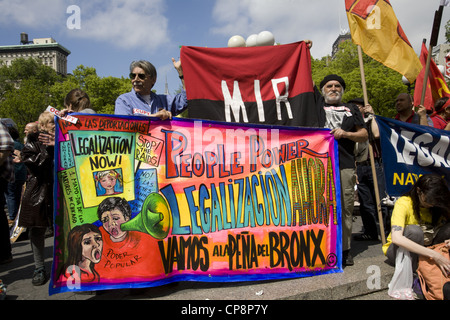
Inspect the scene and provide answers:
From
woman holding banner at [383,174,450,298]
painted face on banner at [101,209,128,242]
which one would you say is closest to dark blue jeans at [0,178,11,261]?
painted face on banner at [101,209,128,242]

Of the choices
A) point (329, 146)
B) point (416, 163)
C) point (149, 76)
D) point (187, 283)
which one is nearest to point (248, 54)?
point (149, 76)

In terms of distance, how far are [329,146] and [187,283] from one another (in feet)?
6.39

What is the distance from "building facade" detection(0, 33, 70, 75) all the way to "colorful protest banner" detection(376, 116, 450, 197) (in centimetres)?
9835

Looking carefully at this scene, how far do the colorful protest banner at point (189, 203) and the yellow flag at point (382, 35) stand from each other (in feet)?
4.89

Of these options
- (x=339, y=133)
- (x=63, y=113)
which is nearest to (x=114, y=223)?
(x=63, y=113)

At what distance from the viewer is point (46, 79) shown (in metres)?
56.3

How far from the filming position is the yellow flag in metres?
3.66

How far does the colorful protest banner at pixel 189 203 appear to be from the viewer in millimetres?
2516

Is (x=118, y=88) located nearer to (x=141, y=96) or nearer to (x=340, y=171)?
(x=141, y=96)

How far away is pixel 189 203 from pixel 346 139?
1801mm

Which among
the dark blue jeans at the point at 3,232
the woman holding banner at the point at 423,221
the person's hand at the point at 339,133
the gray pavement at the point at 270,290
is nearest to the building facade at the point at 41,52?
the dark blue jeans at the point at 3,232

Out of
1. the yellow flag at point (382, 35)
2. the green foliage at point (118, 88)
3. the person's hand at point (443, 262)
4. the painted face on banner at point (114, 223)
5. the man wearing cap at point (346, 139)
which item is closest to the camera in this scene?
the person's hand at point (443, 262)

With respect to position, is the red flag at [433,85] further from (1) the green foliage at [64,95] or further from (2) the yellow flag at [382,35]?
(1) the green foliage at [64,95]

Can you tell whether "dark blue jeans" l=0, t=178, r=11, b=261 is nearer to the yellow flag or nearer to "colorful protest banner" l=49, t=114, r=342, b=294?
"colorful protest banner" l=49, t=114, r=342, b=294
